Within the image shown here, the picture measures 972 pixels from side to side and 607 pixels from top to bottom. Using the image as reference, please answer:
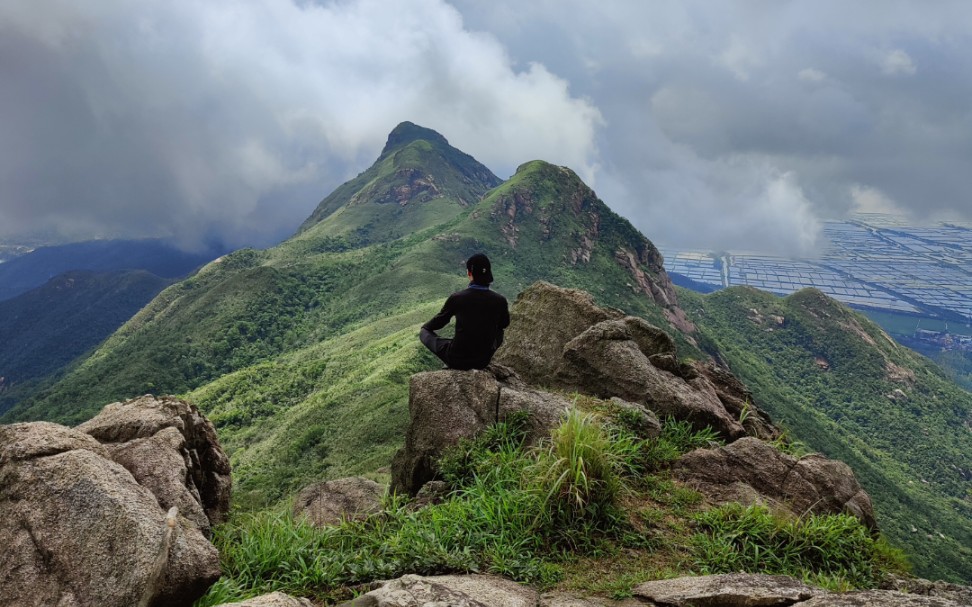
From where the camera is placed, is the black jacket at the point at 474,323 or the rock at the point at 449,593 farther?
the black jacket at the point at 474,323

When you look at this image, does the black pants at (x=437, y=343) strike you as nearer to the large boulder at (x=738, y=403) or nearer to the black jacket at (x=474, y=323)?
the black jacket at (x=474, y=323)

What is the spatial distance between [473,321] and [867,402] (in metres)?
172

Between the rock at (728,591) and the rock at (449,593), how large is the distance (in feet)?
4.53

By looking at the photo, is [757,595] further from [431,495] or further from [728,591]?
[431,495]

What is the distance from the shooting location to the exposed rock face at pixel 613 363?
454 inches

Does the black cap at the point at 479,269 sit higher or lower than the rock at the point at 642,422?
higher

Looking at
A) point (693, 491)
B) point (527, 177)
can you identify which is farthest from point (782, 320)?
point (693, 491)

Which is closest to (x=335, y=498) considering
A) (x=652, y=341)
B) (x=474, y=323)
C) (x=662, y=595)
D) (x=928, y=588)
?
(x=474, y=323)

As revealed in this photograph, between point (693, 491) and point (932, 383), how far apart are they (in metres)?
203

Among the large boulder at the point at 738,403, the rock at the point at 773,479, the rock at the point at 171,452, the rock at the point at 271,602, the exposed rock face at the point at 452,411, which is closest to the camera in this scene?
the rock at the point at 271,602

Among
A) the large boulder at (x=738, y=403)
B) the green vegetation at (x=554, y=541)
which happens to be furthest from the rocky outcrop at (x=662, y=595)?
the large boulder at (x=738, y=403)

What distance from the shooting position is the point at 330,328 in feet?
405

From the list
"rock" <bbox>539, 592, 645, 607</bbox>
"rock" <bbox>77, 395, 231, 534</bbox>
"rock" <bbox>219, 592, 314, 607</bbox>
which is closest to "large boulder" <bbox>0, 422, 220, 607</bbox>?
"rock" <bbox>219, 592, 314, 607</bbox>

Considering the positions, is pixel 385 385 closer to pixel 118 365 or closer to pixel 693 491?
pixel 693 491
